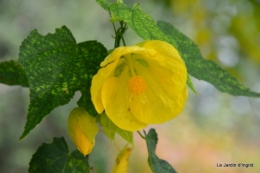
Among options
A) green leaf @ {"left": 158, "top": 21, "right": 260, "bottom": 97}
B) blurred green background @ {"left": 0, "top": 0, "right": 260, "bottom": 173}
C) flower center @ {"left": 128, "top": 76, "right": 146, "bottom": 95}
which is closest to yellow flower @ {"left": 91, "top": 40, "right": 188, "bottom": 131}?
flower center @ {"left": 128, "top": 76, "right": 146, "bottom": 95}

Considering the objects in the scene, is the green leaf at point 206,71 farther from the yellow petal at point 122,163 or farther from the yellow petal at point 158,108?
the yellow petal at point 122,163

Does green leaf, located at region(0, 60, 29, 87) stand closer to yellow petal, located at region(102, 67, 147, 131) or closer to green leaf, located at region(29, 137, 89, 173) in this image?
green leaf, located at region(29, 137, 89, 173)

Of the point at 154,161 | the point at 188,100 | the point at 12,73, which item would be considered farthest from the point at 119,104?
the point at 188,100

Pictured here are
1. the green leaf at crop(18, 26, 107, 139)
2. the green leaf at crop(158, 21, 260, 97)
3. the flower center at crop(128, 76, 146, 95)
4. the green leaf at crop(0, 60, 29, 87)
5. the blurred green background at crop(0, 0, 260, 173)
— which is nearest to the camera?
the green leaf at crop(18, 26, 107, 139)

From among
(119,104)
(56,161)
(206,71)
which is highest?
(206,71)

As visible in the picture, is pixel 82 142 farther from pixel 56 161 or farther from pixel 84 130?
pixel 56 161

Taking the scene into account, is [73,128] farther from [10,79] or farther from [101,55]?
[10,79]
